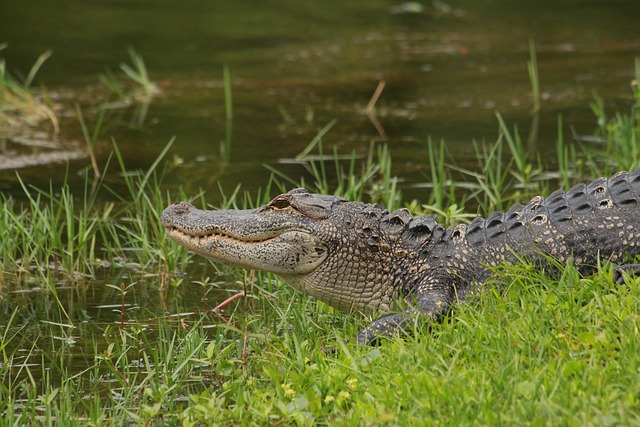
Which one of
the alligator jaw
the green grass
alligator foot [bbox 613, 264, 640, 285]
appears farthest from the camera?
the green grass

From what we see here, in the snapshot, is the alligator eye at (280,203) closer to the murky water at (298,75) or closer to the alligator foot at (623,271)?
the murky water at (298,75)

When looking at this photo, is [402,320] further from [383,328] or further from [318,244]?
[318,244]

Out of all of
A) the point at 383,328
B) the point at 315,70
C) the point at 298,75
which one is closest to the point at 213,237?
A: the point at 383,328

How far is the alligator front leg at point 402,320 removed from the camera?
4.67 metres

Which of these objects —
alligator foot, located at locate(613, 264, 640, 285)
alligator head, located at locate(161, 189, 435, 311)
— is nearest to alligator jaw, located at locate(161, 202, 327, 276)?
alligator head, located at locate(161, 189, 435, 311)

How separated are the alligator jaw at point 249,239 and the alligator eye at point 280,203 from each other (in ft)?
0.18

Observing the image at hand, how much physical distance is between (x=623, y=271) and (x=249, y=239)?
182cm

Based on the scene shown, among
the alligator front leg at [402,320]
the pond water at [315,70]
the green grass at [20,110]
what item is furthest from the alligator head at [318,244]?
the green grass at [20,110]

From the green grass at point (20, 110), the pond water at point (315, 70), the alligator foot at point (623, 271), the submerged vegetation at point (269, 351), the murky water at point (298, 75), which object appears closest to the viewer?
the submerged vegetation at point (269, 351)

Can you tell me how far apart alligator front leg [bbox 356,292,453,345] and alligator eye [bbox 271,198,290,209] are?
799mm

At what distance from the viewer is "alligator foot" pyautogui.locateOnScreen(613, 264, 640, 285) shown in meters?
4.46

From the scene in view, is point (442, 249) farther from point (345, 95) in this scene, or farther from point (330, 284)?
point (345, 95)

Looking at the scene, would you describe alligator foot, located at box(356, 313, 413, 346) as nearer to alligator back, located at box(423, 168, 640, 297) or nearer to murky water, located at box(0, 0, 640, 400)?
alligator back, located at box(423, 168, 640, 297)

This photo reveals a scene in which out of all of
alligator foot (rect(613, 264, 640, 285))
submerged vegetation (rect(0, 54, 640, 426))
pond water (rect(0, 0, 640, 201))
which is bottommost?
pond water (rect(0, 0, 640, 201))
